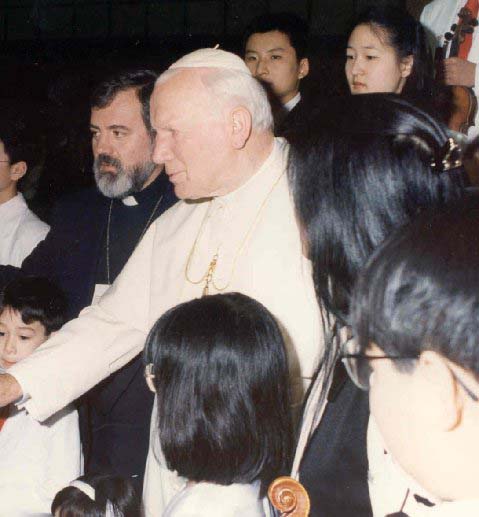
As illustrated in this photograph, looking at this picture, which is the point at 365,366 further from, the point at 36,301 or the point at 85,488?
the point at 36,301

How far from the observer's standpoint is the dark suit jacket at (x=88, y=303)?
2.85 meters

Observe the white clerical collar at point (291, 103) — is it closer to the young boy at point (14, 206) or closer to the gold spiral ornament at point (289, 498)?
the young boy at point (14, 206)

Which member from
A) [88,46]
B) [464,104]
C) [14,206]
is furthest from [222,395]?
[88,46]

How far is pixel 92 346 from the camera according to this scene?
2.48 m

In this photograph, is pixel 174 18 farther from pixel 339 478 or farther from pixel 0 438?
pixel 339 478

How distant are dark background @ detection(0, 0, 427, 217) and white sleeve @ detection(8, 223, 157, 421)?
8.43 feet

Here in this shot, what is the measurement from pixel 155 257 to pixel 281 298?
53cm

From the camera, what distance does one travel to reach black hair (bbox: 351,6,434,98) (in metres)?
3.12

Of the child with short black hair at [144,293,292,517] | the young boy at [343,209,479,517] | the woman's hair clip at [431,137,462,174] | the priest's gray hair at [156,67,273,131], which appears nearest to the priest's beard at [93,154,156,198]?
the priest's gray hair at [156,67,273,131]

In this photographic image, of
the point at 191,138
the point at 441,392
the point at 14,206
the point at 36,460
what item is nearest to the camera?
the point at 441,392

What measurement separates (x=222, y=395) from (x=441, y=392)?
2.79ft

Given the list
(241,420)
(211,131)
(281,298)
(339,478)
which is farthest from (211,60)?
(339,478)

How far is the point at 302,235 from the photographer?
164 centimetres

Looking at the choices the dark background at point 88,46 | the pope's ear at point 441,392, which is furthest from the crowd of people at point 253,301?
the dark background at point 88,46
